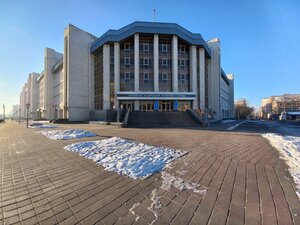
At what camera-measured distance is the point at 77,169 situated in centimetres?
429

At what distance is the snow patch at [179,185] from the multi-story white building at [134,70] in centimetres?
2720

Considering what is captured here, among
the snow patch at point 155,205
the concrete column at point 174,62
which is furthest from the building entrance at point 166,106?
the snow patch at point 155,205

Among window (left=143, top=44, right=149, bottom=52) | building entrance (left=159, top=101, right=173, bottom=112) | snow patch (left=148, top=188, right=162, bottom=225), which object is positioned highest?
window (left=143, top=44, right=149, bottom=52)

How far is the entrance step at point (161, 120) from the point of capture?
69.7 feet

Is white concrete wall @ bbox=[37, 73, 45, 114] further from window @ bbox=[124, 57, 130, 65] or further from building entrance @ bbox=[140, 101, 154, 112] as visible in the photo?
building entrance @ bbox=[140, 101, 154, 112]

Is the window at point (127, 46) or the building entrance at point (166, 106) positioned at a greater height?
the window at point (127, 46)

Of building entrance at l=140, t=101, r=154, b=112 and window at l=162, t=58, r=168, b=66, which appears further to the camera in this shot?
window at l=162, t=58, r=168, b=66

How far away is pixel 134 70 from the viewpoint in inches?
1273

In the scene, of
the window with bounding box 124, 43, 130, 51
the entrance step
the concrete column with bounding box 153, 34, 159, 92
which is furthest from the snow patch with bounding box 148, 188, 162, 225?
the window with bounding box 124, 43, 130, 51

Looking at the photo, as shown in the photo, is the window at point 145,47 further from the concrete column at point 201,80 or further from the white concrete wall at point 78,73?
the white concrete wall at point 78,73

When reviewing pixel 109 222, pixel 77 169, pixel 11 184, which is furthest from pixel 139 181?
pixel 11 184

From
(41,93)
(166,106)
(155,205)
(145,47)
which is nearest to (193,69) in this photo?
(166,106)

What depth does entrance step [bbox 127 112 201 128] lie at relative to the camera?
2124 centimetres

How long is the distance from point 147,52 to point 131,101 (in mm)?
11880
